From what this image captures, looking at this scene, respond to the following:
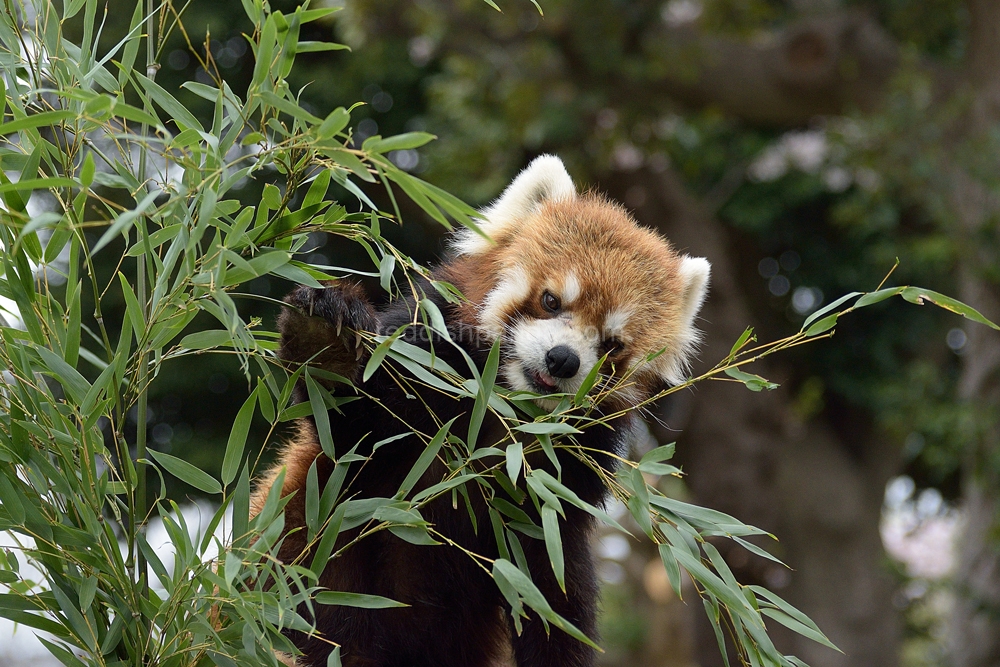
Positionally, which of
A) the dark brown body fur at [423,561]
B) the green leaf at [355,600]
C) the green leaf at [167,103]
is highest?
the green leaf at [167,103]

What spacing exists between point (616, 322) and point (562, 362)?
19 centimetres

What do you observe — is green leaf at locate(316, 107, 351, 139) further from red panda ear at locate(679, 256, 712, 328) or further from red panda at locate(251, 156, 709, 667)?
red panda ear at locate(679, 256, 712, 328)

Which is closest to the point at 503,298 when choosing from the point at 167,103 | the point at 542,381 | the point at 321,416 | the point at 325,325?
the point at 542,381

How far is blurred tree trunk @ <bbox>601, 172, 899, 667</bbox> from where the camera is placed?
6016 millimetres

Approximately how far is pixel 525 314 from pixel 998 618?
13.8 ft

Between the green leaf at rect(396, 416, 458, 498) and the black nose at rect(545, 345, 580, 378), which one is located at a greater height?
the green leaf at rect(396, 416, 458, 498)

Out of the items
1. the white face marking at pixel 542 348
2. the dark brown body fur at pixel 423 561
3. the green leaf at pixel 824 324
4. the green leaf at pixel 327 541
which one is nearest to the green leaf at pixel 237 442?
the green leaf at pixel 327 541

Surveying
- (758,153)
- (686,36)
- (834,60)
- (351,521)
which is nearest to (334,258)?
(686,36)

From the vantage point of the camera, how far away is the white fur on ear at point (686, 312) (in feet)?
6.64

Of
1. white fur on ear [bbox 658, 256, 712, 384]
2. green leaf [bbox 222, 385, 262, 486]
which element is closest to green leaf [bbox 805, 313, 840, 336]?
white fur on ear [bbox 658, 256, 712, 384]

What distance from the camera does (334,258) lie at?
5.70 meters

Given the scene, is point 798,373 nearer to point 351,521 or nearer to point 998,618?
point 998,618

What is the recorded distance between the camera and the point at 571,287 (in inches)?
70.8

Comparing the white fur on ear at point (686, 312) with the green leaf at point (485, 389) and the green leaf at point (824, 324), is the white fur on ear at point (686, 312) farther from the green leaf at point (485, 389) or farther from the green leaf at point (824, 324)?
the green leaf at point (485, 389)
